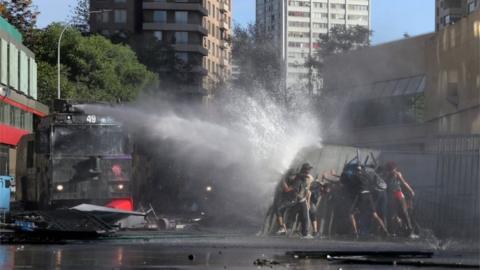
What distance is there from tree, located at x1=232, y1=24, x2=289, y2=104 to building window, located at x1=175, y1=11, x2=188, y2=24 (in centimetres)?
4043

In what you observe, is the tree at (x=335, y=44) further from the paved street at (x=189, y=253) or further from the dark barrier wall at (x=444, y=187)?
the paved street at (x=189, y=253)

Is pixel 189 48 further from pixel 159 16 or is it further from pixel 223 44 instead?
pixel 223 44

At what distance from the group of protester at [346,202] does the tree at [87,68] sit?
42824 mm

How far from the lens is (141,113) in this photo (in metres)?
31.0

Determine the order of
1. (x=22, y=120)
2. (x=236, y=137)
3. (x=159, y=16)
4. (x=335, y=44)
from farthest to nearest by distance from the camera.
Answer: (x=159, y=16), (x=335, y=44), (x=22, y=120), (x=236, y=137)

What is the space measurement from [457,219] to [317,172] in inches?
148

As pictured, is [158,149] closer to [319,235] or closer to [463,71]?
[319,235]

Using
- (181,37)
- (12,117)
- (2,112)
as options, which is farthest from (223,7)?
(2,112)

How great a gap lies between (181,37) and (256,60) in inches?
2064

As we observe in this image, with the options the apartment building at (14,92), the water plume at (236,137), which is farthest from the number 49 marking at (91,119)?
the apartment building at (14,92)

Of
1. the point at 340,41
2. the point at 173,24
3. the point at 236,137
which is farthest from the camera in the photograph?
the point at 173,24

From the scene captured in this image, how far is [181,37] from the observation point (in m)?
129

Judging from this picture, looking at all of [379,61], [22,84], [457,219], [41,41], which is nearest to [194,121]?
[457,219]

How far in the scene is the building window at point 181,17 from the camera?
5059 inches
